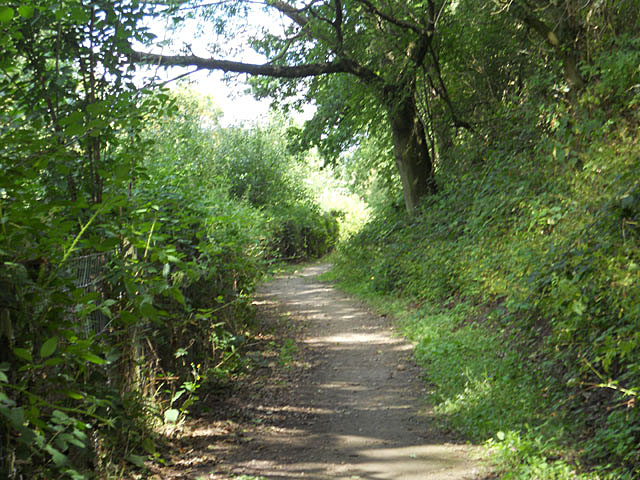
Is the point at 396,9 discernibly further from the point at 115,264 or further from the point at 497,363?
the point at 115,264

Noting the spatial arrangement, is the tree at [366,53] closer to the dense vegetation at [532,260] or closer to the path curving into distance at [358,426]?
the dense vegetation at [532,260]

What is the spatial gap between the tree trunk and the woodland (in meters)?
0.07

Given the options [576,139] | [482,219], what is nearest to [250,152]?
[482,219]

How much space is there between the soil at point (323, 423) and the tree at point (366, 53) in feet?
22.8

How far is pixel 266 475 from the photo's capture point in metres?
5.21

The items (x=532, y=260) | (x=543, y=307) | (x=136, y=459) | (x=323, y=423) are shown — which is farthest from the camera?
(x=532, y=260)

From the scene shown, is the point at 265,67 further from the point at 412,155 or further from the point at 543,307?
the point at 543,307

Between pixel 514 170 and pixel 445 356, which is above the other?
pixel 514 170

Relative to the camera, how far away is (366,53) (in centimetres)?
1511

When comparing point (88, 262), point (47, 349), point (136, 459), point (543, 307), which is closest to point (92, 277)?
point (88, 262)

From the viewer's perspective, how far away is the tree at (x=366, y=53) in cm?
1352

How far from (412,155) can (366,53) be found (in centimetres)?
309

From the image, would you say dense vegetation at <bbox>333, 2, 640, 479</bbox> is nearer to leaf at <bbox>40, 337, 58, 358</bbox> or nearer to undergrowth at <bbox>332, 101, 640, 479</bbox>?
undergrowth at <bbox>332, 101, 640, 479</bbox>

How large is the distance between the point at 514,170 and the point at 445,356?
506 centimetres
